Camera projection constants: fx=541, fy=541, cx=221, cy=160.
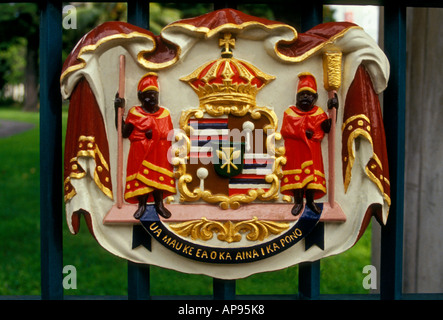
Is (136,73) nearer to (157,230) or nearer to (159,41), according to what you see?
(159,41)

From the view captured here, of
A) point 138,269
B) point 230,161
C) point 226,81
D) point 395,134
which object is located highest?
point 226,81

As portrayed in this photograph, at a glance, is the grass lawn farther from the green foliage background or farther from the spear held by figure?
the spear held by figure

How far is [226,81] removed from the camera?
2.34m

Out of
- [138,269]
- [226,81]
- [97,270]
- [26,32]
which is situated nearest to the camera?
[226,81]

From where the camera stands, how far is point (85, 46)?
2324 millimetres

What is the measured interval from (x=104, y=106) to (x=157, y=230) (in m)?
0.60

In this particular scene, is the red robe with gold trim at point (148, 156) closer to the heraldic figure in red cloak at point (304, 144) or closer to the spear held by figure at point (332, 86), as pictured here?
the heraldic figure in red cloak at point (304, 144)

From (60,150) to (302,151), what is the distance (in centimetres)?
111

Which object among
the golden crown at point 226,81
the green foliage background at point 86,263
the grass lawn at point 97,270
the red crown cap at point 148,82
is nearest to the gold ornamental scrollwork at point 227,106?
the golden crown at point 226,81

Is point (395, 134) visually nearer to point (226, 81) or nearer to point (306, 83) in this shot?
point (306, 83)

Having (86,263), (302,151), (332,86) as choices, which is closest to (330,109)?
(332,86)

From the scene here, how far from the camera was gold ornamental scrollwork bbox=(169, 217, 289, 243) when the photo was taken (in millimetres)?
2357

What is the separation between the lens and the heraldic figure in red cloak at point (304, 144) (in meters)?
2.38
